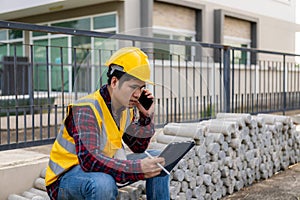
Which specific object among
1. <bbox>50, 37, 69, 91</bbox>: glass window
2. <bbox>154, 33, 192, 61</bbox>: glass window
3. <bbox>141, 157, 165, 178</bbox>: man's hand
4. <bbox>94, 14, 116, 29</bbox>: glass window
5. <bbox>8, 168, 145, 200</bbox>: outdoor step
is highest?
<bbox>94, 14, 116, 29</bbox>: glass window

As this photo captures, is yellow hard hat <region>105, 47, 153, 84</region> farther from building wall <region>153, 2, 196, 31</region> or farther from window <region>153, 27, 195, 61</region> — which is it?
building wall <region>153, 2, 196, 31</region>

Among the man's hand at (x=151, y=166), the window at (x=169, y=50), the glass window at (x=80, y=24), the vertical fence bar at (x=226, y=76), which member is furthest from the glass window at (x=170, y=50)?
the glass window at (x=80, y=24)

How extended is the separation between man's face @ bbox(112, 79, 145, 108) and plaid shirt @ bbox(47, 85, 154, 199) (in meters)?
0.10

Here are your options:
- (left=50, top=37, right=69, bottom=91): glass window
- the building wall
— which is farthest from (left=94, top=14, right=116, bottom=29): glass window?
(left=50, top=37, right=69, bottom=91): glass window

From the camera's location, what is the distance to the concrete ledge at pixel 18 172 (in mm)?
2762

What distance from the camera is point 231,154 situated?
386cm

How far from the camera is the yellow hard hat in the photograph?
162 cm

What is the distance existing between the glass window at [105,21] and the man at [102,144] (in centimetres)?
708

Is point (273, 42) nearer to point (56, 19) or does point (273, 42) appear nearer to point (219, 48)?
point (56, 19)

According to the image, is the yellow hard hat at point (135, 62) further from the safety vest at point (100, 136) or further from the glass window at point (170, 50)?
the safety vest at point (100, 136)

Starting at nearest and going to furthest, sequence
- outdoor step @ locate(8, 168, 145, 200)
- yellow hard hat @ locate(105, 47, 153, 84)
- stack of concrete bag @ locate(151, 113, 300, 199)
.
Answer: yellow hard hat @ locate(105, 47, 153, 84), outdoor step @ locate(8, 168, 145, 200), stack of concrete bag @ locate(151, 113, 300, 199)

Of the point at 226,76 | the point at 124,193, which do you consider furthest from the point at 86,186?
the point at 226,76

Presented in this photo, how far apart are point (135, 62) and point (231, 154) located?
98.1 inches

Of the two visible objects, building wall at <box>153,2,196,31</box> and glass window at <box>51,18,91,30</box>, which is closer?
building wall at <box>153,2,196,31</box>
